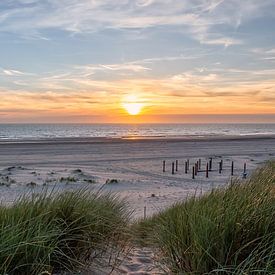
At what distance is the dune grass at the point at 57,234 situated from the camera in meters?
3.63

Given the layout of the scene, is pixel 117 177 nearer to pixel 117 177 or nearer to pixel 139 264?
pixel 117 177

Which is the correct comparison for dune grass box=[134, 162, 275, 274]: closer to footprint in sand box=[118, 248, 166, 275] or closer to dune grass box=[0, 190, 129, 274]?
footprint in sand box=[118, 248, 166, 275]

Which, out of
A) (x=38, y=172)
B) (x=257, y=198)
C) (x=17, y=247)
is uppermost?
(x=257, y=198)

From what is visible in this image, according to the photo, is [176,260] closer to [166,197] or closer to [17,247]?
[17,247]

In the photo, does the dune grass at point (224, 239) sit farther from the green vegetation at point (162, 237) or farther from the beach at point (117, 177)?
the beach at point (117, 177)

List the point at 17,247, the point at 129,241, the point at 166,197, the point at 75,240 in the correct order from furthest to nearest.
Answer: the point at 166,197 < the point at 129,241 < the point at 75,240 < the point at 17,247

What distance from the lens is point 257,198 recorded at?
14.8 feet

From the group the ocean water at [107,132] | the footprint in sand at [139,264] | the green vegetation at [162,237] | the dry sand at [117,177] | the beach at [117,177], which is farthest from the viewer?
the ocean water at [107,132]

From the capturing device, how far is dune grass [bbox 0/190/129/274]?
3631 mm

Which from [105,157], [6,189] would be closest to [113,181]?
[6,189]

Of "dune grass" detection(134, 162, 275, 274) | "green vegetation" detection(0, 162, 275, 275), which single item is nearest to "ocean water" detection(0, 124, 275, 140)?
"green vegetation" detection(0, 162, 275, 275)

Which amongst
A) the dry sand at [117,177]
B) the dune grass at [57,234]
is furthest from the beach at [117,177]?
the dune grass at [57,234]

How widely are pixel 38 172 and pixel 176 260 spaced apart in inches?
876

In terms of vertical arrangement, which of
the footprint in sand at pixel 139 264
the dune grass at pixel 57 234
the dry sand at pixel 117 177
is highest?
the dune grass at pixel 57 234
